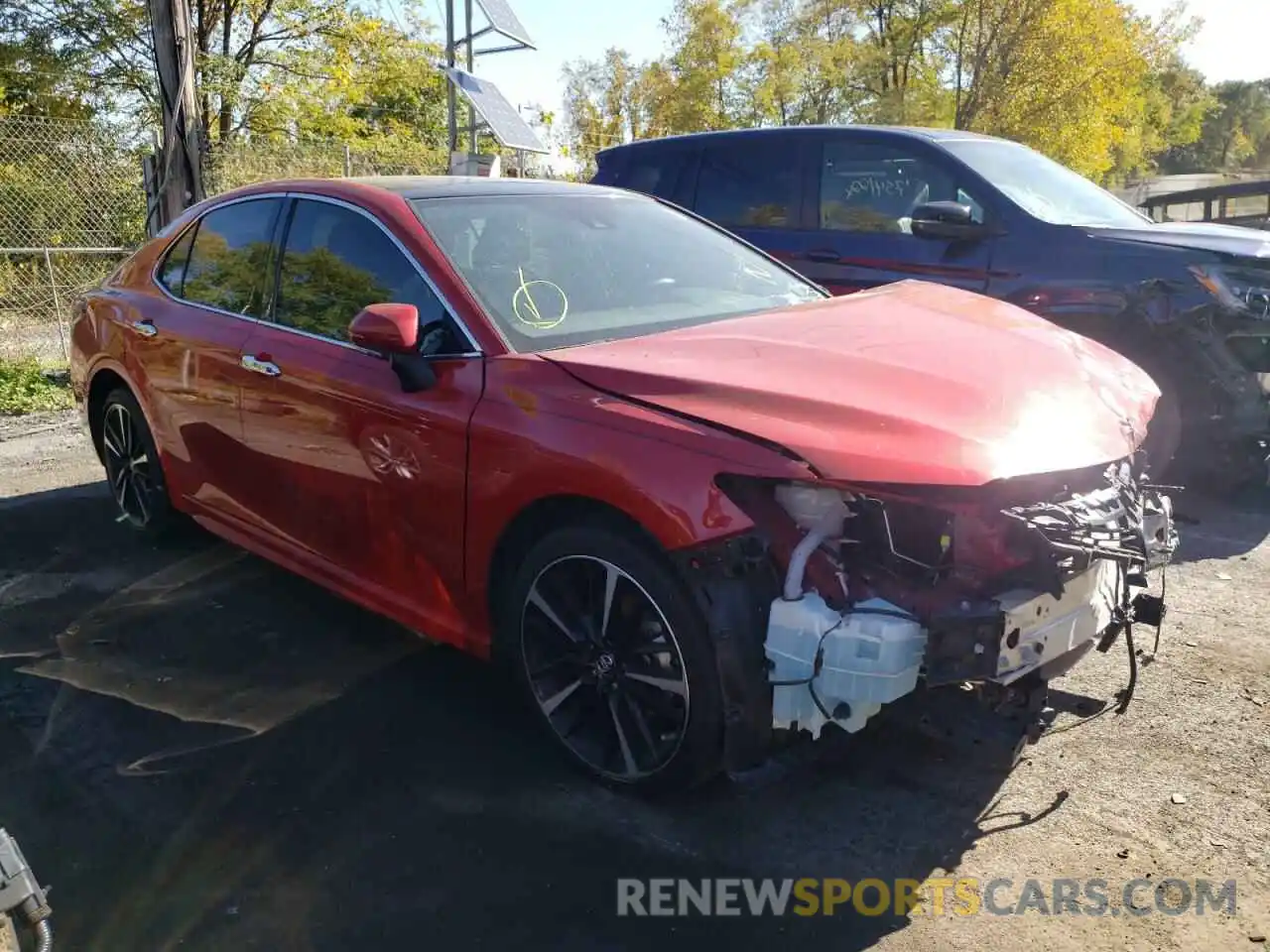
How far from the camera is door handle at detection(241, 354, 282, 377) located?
3970 mm

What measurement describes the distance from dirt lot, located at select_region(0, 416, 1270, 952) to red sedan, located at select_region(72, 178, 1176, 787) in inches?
11.5

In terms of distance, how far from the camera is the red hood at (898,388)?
2.58 meters

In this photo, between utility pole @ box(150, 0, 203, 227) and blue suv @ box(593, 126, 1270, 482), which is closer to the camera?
blue suv @ box(593, 126, 1270, 482)

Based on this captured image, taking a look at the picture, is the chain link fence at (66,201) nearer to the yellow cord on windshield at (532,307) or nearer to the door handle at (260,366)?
the door handle at (260,366)

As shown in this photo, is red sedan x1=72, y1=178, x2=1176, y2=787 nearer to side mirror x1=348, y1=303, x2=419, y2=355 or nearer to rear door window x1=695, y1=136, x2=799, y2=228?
side mirror x1=348, y1=303, x2=419, y2=355

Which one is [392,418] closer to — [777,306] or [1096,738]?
[777,306]

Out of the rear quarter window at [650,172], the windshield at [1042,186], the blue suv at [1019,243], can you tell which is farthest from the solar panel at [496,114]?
the windshield at [1042,186]

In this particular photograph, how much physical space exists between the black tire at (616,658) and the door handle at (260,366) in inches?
55.3

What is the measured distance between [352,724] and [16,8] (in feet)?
67.2

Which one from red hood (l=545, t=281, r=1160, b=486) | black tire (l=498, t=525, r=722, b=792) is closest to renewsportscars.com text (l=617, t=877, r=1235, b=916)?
black tire (l=498, t=525, r=722, b=792)

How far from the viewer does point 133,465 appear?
5270 millimetres

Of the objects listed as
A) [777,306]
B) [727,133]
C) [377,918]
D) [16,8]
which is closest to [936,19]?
[16,8]

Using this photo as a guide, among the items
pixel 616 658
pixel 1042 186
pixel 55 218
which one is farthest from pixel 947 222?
pixel 55 218

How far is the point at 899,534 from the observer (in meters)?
2.71
